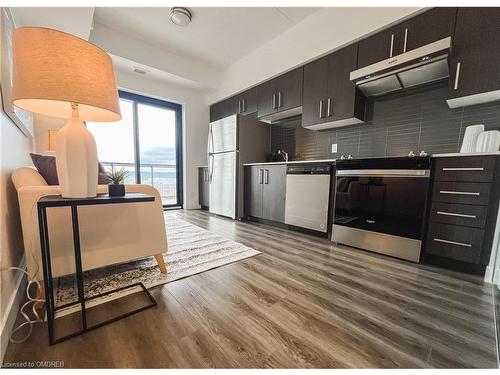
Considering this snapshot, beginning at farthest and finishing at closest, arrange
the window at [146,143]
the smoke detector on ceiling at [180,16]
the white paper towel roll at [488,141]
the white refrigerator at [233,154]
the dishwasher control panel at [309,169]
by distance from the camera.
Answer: the window at [146,143], the white refrigerator at [233,154], the smoke detector on ceiling at [180,16], the dishwasher control panel at [309,169], the white paper towel roll at [488,141]

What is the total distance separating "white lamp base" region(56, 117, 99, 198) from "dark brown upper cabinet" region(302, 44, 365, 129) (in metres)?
2.31

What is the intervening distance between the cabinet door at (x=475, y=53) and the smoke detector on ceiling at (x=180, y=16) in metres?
2.67

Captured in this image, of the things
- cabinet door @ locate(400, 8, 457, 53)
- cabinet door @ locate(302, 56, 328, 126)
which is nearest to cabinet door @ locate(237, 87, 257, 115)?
cabinet door @ locate(302, 56, 328, 126)

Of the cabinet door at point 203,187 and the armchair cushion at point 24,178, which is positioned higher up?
the armchair cushion at point 24,178

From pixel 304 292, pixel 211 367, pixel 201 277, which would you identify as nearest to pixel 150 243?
pixel 201 277

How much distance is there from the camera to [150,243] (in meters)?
1.46

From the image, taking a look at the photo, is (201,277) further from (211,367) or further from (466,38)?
(466,38)

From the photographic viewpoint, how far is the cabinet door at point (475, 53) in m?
1.50

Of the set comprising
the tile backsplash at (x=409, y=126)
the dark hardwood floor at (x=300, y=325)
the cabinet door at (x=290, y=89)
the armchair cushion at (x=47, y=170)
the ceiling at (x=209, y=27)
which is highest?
the ceiling at (x=209, y=27)

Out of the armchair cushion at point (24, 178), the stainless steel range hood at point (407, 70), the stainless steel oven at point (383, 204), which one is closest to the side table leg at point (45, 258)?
the armchair cushion at point (24, 178)

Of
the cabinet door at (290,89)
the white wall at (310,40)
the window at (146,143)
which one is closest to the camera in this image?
the white wall at (310,40)

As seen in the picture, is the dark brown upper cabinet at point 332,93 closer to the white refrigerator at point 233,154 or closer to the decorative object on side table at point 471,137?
the decorative object on side table at point 471,137

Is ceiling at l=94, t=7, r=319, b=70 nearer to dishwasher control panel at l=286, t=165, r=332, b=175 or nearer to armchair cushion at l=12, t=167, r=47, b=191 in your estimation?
dishwasher control panel at l=286, t=165, r=332, b=175
